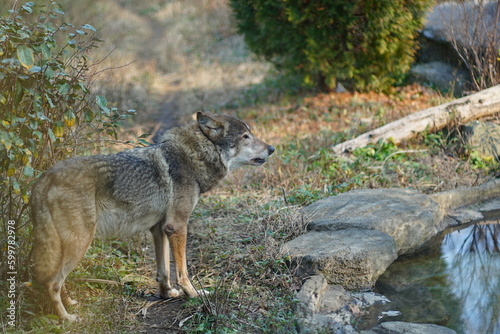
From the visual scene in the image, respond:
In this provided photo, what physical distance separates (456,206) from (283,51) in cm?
659

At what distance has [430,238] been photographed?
21.2 ft

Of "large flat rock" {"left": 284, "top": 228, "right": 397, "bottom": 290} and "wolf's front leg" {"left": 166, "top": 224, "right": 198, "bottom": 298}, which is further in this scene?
"large flat rock" {"left": 284, "top": 228, "right": 397, "bottom": 290}

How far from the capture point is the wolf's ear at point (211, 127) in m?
5.18

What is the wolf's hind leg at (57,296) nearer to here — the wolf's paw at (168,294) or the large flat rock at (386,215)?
the wolf's paw at (168,294)

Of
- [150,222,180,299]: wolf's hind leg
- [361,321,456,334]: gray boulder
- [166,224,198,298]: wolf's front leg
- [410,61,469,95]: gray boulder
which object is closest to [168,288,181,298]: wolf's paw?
[150,222,180,299]: wolf's hind leg

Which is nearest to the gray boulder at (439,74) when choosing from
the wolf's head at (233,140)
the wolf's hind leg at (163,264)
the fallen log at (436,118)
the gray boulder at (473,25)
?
the gray boulder at (473,25)

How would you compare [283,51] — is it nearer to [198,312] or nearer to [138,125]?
[138,125]

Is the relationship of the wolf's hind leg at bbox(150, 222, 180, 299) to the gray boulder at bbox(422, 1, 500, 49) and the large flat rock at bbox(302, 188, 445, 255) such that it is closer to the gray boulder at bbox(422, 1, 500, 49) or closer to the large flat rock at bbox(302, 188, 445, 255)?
the large flat rock at bbox(302, 188, 445, 255)

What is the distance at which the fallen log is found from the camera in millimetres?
9164

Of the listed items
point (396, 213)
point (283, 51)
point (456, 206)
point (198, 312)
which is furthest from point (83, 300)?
point (283, 51)

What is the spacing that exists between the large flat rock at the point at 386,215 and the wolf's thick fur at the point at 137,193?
1319mm

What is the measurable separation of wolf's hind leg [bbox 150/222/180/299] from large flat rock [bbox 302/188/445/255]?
74.5 inches

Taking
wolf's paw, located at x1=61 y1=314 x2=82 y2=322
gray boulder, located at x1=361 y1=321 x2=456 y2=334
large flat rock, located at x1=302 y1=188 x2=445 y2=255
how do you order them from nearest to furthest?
wolf's paw, located at x1=61 y1=314 x2=82 y2=322, gray boulder, located at x1=361 y1=321 x2=456 y2=334, large flat rock, located at x1=302 y1=188 x2=445 y2=255

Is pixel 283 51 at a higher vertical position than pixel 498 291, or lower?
higher
